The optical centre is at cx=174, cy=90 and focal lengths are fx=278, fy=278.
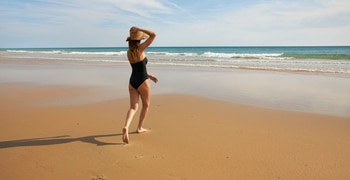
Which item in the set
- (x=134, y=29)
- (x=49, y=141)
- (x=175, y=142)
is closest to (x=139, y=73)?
(x=134, y=29)

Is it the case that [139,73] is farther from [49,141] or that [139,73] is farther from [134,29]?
[49,141]

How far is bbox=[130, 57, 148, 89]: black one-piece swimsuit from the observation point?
403 centimetres

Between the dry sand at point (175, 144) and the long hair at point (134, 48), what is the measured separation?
125 cm

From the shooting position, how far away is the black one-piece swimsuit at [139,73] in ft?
13.2

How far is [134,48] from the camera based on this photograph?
3.90 meters

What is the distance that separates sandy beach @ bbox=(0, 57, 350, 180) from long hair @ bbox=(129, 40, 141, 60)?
1246 mm

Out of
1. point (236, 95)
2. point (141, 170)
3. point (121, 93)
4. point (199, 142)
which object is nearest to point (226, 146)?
point (199, 142)

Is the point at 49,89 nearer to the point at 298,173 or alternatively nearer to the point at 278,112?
the point at 278,112

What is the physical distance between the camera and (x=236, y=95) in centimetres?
788

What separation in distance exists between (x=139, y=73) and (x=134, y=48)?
1.26 ft

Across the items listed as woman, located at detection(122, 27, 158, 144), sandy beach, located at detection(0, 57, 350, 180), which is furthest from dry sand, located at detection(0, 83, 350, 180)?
woman, located at detection(122, 27, 158, 144)

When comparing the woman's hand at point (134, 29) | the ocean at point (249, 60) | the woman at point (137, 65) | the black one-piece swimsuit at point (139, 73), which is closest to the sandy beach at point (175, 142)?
the woman at point (137, 65)

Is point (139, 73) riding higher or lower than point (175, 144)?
higher

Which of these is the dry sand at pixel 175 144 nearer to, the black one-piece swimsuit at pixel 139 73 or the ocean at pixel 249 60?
the black one-piece swimsuit at pixel 139 73
